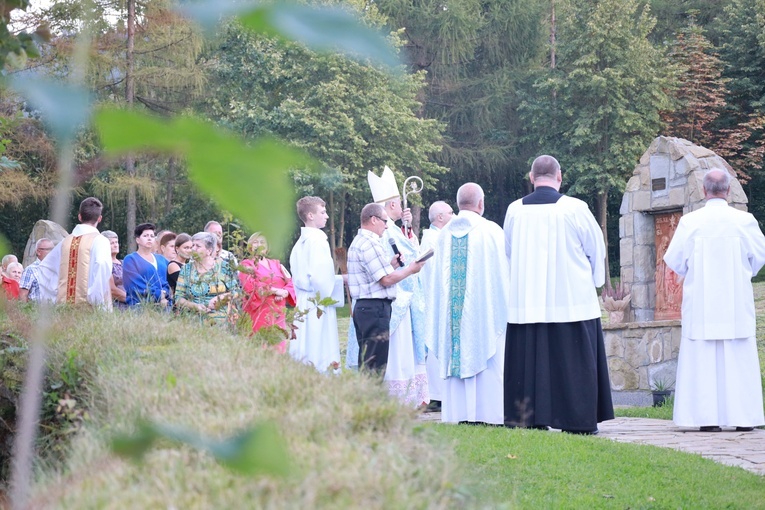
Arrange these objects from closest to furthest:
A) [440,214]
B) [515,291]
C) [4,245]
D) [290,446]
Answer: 1. [4,245]
2. [290,446]
3. [515,291]
4. [440,214]

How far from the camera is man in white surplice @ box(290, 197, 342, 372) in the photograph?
30.9ft

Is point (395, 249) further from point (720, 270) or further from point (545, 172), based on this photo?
point (720, 270)

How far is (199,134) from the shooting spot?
65cm

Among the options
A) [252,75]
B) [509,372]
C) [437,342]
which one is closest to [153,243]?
[437,342]

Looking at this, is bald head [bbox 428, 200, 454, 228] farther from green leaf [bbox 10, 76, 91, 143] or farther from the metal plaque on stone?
green leaf [bbox 10, 76, 91, 143]

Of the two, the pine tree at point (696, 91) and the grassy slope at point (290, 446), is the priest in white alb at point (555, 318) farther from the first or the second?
the pine tree at point (696, 91)

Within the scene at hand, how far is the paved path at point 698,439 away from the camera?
7.19 metres

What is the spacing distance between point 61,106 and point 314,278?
9081 mm

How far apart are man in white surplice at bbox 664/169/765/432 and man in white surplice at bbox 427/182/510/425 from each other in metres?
1.59

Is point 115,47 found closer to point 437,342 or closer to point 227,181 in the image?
point 227,181

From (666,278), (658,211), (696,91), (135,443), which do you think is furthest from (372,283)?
(696,91)

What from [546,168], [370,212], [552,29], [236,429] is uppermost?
[552,29]

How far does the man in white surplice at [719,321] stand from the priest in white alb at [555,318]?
99 cm

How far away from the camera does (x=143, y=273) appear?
863 centimetres
